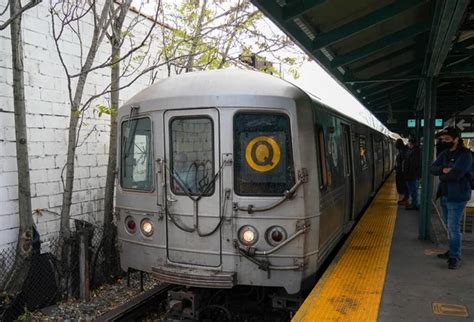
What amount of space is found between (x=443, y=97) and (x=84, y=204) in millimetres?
8149

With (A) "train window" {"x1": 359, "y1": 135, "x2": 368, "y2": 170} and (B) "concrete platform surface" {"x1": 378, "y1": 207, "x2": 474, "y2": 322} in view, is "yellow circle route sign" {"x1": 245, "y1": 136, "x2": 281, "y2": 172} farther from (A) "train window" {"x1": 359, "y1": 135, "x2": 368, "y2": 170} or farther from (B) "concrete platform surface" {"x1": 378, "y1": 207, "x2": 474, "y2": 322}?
(A) "train window" {"x1": 359, "y1": 135, "x2": 368, "y2": 170}

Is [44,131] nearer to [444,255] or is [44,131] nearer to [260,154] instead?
[260,154]

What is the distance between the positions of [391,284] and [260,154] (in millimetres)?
1965

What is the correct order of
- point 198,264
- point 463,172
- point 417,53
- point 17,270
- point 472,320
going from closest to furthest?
point 472,320
point 198,264
point 463,172
point 17,270
point 417,53

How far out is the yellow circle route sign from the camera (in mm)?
4352

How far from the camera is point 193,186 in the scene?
451cm

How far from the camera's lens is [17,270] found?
543cm

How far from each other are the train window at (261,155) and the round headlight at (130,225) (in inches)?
53.3

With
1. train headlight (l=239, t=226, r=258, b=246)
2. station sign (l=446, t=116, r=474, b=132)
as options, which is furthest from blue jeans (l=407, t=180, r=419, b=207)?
train headlight (l=239, t=226, r=258, b=246)

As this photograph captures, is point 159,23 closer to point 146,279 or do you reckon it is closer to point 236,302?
point 146,279

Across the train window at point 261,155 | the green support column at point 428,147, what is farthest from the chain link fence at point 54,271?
the green support column at point 428,147

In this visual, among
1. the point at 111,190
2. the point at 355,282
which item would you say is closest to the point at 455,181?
the point at 355,282

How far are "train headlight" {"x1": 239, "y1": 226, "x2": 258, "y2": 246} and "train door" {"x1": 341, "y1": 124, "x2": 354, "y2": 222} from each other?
257 centimetres

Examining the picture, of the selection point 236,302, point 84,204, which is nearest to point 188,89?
point 236,302
